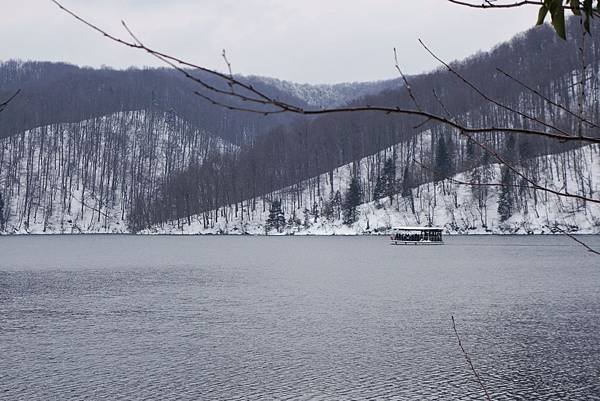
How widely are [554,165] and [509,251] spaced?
5744 cm

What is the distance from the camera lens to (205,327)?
31359 millimetres

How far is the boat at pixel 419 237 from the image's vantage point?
108562 millimetres

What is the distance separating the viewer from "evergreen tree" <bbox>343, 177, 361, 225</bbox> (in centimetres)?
13450

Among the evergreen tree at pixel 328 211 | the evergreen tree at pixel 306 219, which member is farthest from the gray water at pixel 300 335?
the evergreen tree at pixel 306 219

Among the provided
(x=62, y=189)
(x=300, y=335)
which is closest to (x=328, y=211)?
(x=62, y=189)

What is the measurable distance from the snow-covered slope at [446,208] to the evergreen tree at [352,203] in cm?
162

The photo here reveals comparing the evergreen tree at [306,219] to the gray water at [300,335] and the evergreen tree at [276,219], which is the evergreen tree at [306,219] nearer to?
the evergreen tree at [276,219]

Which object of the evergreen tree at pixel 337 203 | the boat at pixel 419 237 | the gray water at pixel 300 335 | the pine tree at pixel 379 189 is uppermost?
the pine tree at pixel 379 189

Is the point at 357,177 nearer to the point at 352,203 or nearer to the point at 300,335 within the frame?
the point at 352,203

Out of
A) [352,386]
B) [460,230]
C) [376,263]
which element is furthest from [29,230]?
[352,386]

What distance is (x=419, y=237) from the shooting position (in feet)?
362

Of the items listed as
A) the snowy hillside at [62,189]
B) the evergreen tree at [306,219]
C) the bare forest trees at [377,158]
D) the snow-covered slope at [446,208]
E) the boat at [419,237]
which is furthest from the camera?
the snowy hillside at [62,189]

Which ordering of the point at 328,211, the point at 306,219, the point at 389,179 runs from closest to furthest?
1. the point at 389,179
2. the point at 328,211
3. the point at 306,219

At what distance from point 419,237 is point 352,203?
27.9 m
